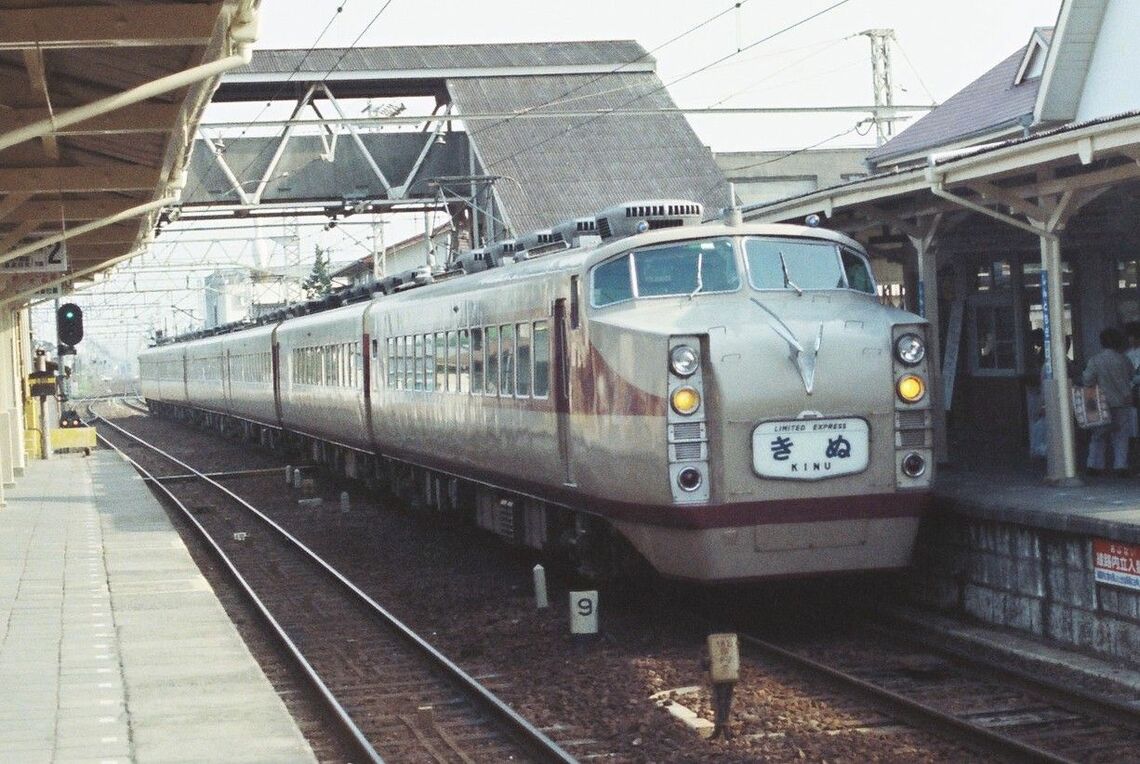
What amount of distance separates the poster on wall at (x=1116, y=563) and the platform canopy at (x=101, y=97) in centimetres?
592

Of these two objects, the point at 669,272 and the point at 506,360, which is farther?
the point at 506,360

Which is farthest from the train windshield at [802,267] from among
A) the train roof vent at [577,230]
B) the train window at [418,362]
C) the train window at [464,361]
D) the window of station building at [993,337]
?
the window of station building at [993,337]

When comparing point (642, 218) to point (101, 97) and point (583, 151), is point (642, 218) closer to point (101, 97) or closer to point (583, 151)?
point (101, 97)

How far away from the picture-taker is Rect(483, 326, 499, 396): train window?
1477 cm

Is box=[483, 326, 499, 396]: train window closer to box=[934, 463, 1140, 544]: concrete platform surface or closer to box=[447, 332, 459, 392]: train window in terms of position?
box=[447, 332, 459, 392]: train window

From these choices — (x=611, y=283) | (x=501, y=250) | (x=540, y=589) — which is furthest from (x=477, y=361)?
(x=611, y=283)

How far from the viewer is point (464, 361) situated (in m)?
16.1

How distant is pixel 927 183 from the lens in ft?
42.1

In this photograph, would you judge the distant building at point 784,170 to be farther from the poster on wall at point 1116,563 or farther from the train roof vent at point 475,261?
the poster on wall at point 1116,563

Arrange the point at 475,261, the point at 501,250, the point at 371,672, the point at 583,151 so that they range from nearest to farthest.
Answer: the point at 371,672, the point at 501,250, the point at 475,261, the point at 583,151

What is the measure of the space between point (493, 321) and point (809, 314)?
428 cm

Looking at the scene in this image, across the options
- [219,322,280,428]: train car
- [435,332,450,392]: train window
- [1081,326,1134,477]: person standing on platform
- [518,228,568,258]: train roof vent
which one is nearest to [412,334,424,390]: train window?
[435,332,450,392]: train window

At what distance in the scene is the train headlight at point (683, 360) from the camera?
34.9ft

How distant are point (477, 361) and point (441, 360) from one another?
177 centimetres
